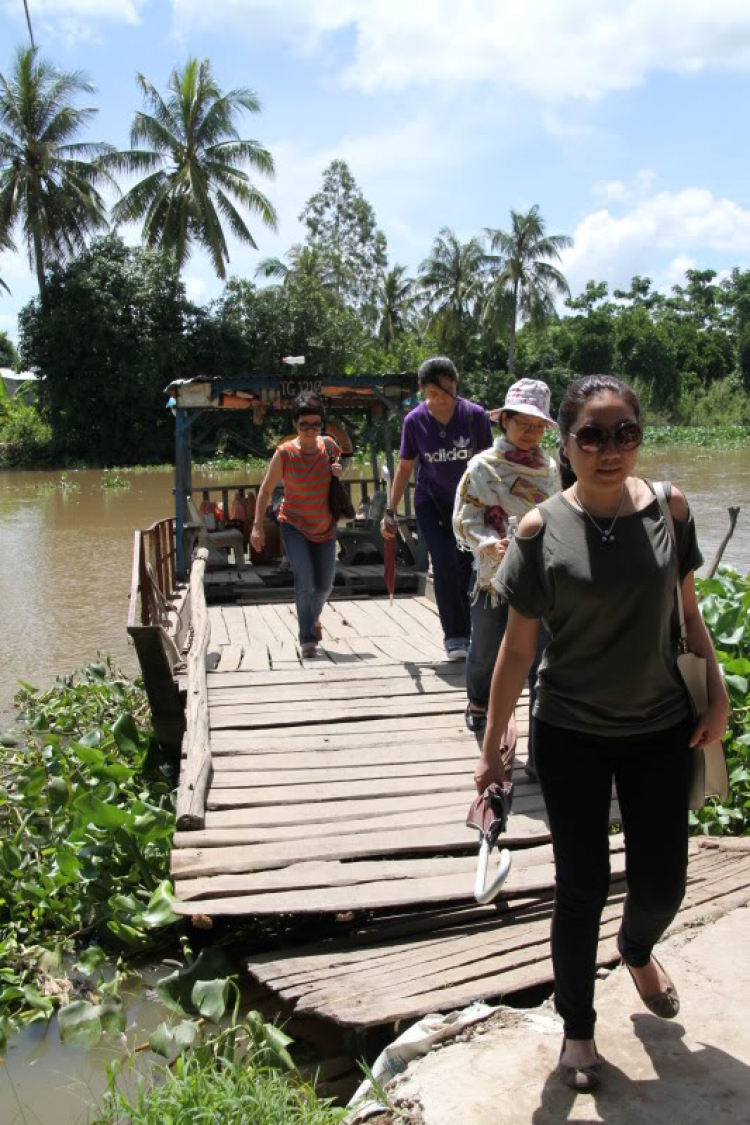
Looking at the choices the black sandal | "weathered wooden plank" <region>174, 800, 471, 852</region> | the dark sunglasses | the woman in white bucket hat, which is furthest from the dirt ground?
the black sandal

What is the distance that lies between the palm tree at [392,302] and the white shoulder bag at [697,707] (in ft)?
162

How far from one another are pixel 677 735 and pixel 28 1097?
268cm

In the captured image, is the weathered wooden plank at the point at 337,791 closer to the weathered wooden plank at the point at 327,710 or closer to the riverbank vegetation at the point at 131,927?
the riverbank vegetation at the point at 131,927

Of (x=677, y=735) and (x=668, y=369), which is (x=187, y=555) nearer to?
(x=677, y=735)

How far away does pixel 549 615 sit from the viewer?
103 inches

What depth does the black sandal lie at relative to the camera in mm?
5387

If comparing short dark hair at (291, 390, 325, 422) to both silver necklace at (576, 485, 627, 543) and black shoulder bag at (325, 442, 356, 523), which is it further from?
silver necklace at (576, 485, 627, 543)

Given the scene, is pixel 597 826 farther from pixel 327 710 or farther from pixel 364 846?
pixel 327 710

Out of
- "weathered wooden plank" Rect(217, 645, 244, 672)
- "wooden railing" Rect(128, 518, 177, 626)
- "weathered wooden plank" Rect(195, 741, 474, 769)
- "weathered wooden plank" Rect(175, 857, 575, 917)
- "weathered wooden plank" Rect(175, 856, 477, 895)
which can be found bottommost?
"weathered wooden plank" Rect(175, 857, 575, 917)

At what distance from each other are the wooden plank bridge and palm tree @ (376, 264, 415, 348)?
152 ft

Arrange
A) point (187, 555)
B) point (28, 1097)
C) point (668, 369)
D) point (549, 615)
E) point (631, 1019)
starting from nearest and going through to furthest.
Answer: point (549, 615) → point (631, 1019) → point (28, 1097) → point (187, 555) → point (668, 369)

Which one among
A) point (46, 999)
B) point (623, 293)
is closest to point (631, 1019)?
point (46, 999)

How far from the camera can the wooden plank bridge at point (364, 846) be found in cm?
355

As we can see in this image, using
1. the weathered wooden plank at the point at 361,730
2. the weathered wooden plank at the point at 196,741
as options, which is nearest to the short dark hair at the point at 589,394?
the weathered wooden plank at the point at 196,741
